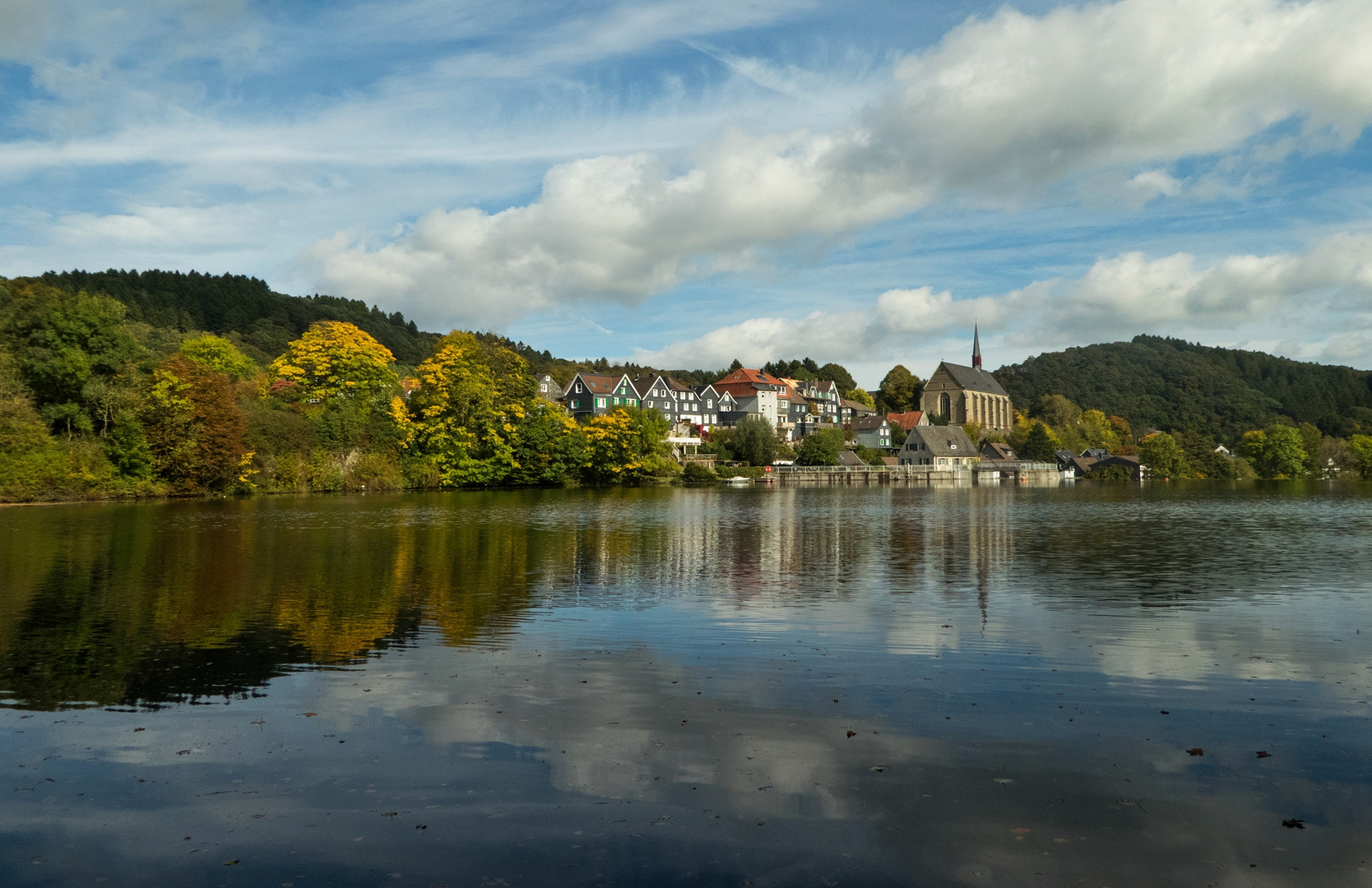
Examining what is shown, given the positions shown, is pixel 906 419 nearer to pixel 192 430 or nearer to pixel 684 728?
pixel 192 430

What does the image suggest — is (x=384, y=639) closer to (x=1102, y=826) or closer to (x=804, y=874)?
(x=804, y=874)

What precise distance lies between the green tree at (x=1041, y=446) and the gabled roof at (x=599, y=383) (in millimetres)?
71374

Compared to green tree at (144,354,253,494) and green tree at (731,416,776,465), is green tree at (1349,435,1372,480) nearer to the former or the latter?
green tree at (731,416,776,465)

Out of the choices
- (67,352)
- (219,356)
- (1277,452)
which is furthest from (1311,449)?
(67,352)

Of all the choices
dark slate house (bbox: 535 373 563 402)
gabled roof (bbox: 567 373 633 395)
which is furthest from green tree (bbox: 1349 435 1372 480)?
dark slate house (bbox: 535 373 563 402)

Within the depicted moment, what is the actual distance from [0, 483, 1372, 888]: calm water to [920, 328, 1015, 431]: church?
154288 mm

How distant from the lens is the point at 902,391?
6860 inches

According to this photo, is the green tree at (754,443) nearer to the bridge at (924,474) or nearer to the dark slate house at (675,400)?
the bridge at (924,474)

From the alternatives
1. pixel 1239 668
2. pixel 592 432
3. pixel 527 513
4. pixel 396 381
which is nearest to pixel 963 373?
pixel 592 432

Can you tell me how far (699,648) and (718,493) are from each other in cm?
6127

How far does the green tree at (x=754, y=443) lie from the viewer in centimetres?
10838

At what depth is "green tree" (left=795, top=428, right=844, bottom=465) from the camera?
113625 mm

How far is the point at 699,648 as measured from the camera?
12422 millimetres

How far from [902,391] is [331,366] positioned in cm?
12546
